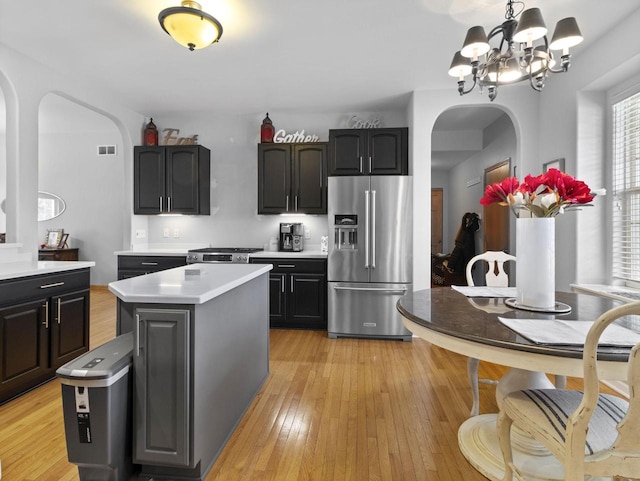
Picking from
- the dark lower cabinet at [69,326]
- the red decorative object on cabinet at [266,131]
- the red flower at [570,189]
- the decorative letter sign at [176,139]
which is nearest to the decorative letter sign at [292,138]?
the red decorative object on cabinet at [266,131]

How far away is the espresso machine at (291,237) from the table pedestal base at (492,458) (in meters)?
2.92

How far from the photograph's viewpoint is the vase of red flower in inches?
62.7

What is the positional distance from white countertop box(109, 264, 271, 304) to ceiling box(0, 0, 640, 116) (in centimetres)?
177

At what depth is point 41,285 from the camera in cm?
266

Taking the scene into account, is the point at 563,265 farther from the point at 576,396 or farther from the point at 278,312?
the point at 278,312

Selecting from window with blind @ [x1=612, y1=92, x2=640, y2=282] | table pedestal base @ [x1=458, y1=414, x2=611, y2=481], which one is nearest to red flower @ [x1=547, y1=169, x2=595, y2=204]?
table pedestal base @ [x1=458, y1=414, x2=611, y2=481]

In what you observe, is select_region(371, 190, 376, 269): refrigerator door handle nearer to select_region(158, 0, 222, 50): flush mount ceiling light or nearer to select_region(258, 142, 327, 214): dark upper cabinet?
select_region(258, 142, 327, 214): dark upper cabinet

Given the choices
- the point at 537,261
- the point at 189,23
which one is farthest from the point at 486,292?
the point at 189,23

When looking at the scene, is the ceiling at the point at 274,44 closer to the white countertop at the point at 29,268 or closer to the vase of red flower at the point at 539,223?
the vase of red flower at the point at 539,223

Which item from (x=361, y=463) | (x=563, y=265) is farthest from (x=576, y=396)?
(x=563, y=265)

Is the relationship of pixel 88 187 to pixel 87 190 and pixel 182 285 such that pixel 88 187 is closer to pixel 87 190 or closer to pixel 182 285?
pixel 87 190

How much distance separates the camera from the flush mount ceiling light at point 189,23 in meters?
2.31

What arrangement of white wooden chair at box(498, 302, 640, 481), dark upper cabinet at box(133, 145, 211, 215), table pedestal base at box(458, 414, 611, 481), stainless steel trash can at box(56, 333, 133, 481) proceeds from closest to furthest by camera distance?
white wooden chair at box(498, 302, 640, 481) < stainless steel trash can at box(56, 333, 133, 481) < table pedestal base at box(458, 414, 611, 481) < dark upper cabinet at box(133, 145, 211, 215)

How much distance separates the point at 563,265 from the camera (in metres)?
3.36
